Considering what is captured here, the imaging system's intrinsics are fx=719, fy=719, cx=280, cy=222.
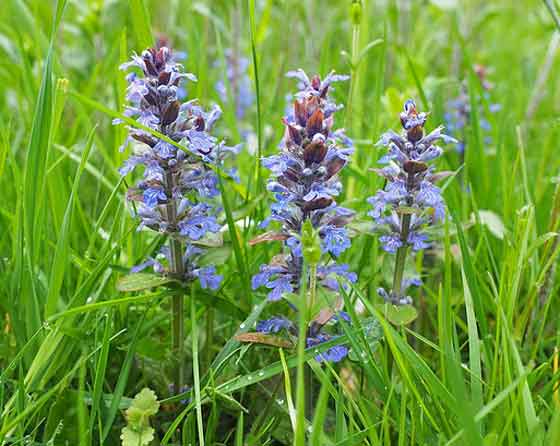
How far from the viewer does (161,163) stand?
1778mm

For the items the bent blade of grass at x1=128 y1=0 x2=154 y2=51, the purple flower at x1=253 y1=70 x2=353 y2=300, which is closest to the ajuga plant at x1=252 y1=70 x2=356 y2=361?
the purple flower at x1=253 y1=70 x2=353 y2=300

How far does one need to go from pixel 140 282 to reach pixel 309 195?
0.50 meters

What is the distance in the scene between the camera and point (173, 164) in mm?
1766

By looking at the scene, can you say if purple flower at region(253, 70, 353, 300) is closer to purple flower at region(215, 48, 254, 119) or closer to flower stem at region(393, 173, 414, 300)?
flower stem at region(393, 173, 414, 300)

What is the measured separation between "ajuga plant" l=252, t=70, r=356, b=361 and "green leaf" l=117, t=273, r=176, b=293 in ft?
0.84

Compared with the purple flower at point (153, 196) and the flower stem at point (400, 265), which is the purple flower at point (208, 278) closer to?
the purple flower at point (153, 196)

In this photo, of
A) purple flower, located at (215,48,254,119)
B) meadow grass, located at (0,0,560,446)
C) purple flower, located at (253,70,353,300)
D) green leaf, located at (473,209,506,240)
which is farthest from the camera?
purple flower, located at (215,48,254,119)

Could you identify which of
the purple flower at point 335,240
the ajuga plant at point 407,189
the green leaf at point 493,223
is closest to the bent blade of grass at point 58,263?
the purple flower at point 335,240

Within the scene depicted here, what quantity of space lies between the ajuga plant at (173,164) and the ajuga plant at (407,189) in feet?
1.40

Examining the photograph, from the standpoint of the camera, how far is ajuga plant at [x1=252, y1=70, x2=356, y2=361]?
5.46 feet

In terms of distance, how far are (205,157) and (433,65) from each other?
3.46 meters

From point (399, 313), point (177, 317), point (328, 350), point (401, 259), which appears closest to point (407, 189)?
point (401, 259)

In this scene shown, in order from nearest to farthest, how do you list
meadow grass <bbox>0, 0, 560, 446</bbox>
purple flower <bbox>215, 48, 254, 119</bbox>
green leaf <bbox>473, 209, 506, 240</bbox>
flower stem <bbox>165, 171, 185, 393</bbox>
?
meadow grass <bbox>0, 0, 560, 446</bbox> < flower stem <bbox>165, 171, 185, 393</bbox> < green leaf <bbox>473, 209, 506, 240</bbox> < purple flower <bbox>215, 48, 254, 119</bbox>

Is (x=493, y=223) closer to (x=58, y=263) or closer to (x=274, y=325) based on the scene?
(x=274, y=325)
